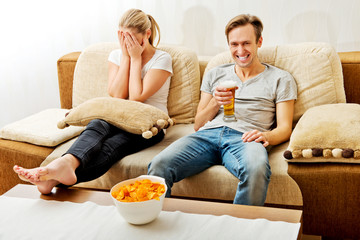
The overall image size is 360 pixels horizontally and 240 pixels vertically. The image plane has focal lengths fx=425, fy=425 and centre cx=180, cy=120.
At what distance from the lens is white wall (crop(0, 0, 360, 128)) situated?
2.75 meters

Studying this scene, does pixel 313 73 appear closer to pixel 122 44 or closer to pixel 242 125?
pixel 242 125

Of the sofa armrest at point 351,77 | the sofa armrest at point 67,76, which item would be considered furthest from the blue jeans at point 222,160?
the sofa armrest at point 67,76

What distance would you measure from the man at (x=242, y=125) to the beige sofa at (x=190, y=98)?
0.29ft

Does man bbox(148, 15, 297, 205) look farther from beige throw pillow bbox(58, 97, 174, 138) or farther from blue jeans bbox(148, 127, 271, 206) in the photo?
beige throw pillow bbox(58, 97, 174, 138)

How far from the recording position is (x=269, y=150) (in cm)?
220

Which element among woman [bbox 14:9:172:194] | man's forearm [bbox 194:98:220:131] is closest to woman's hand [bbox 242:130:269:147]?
man's forearm [bbox 194:98:220:131]

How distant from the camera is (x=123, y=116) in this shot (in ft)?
7.23

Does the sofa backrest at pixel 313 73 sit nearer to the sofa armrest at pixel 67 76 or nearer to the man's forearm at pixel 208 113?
the man's forearm at pixel 208 113

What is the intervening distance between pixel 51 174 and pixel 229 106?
901mm

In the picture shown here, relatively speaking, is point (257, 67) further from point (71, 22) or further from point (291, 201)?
point (71, 22)

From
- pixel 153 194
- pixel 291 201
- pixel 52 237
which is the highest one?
pixel 153 194

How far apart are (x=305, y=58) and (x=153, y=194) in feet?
4.63

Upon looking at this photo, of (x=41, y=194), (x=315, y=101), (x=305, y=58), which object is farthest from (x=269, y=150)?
(x=41, y=194)

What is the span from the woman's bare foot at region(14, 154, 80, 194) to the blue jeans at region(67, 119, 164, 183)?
0.19 feet
